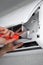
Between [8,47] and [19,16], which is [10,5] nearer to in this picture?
[19,16]

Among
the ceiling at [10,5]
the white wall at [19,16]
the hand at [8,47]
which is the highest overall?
the ceiling at [10,5]

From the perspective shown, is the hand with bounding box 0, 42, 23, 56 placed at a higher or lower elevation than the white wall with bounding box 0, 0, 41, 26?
lower

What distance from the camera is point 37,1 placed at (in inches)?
32.4

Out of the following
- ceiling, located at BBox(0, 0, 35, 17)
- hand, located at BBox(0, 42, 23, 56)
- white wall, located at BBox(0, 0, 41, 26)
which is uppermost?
ceiling, located at BBox(0, 0, 35, 17)

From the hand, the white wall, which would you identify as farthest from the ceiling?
the hand

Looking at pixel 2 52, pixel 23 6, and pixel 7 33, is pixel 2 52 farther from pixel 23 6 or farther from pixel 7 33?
pixel 23 6

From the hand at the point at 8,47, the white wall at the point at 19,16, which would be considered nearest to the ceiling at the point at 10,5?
the white wall at the point at 19,16

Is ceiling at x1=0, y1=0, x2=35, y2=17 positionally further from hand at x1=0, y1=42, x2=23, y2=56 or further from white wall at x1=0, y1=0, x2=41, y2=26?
hand at x1=0, y1=42, x2=23, y2=56

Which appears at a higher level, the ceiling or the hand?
the ceiling

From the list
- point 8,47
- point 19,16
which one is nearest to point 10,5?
point 19,16

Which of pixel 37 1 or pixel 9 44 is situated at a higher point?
pixel 37 1

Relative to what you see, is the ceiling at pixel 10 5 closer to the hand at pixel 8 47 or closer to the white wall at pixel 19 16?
the white wall at pixel 19 16

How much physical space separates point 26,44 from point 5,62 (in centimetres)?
15

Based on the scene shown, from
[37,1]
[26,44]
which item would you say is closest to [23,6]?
[37,1]
